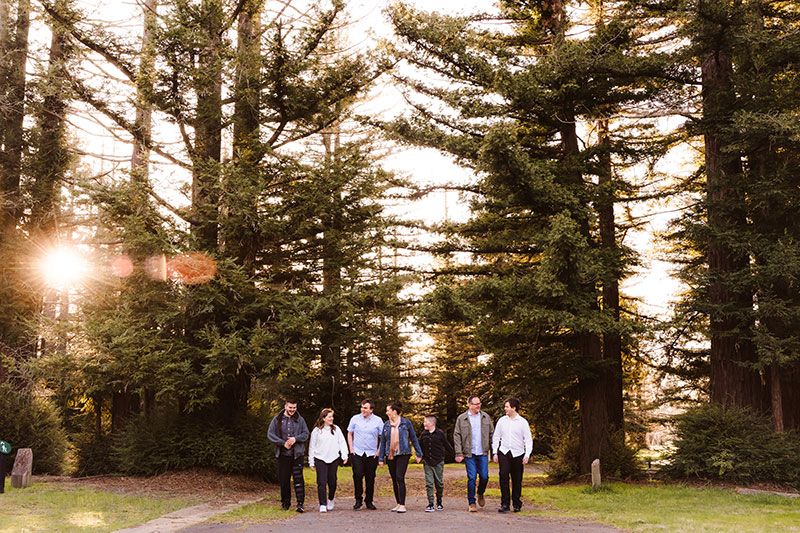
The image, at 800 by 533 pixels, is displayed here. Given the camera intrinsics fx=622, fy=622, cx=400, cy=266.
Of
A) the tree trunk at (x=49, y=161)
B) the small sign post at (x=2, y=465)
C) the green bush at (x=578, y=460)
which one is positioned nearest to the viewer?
the small sign post at (x=2, y=465)

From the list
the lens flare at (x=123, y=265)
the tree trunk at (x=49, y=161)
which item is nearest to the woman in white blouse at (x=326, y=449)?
the lens flare at (x=123, y=265)

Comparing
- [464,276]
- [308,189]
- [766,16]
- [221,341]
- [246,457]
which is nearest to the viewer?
[221,341]

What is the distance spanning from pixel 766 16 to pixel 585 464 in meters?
14.7

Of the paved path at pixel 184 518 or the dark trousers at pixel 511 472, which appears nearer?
the paved path at pixel 184 518

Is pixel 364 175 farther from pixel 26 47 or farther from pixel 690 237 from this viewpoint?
pixel 26 47

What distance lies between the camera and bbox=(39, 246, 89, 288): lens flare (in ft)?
59.8

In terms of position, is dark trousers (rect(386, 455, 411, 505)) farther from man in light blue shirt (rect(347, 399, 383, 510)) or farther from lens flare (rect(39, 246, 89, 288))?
lens flare (rect(39, 246, 89, 288))

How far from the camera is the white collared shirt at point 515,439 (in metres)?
10.6

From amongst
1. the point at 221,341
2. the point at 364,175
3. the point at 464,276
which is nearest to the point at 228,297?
the point at 221,341

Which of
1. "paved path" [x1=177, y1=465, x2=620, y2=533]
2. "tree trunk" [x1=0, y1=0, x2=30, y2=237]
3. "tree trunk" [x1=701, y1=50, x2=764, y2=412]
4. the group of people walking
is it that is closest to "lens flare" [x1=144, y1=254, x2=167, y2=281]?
the group of people walking

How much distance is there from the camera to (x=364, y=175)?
16453 mm

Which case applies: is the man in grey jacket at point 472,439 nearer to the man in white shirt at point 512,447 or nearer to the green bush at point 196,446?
the man in white shirt at point 512,447

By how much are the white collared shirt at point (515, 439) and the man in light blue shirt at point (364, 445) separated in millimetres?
2115

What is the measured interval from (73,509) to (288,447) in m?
3.52
